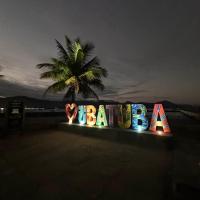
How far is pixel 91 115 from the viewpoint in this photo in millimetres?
9984

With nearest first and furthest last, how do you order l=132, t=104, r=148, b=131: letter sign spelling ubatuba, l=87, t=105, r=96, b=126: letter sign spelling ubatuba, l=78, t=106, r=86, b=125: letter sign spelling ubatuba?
l=132, t=104, r=148, b=131: letter sign spelling ubatuba < l=87, t=105, r=96, b=126: letter sign spelling ubatuba < l=78, t=106, r=86, b=125: letter sign spelling ubatuba

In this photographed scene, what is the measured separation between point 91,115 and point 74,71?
6.48 meters

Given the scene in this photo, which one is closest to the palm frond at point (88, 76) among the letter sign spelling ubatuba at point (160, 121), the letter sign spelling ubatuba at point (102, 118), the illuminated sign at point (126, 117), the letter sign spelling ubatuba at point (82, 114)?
the illuminated sign at point (126, 117)

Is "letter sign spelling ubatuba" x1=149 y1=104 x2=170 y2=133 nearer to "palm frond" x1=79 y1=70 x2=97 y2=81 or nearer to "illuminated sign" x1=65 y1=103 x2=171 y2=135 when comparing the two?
"illuminated sign" x1=65 y1=103 x2=171 y2=135

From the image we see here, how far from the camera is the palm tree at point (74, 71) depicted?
14.1 meters

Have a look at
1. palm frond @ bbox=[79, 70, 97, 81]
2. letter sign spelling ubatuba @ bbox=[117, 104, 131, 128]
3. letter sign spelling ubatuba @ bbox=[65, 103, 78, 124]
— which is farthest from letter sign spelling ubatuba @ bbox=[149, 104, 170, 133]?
palm frond @ bbox=[79, 70, 97, 81]

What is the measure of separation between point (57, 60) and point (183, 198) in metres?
14.8

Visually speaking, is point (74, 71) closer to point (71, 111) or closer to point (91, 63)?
point (91, 63)

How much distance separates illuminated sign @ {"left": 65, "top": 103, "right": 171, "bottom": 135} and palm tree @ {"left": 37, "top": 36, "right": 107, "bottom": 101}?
4.29 meters

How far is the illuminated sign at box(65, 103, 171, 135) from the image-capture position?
279 inches

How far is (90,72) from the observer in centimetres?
1347

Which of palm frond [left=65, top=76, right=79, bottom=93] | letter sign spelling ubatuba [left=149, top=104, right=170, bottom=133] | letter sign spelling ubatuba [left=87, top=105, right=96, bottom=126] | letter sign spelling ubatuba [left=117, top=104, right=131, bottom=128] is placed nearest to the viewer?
letter sign spelling ubatuba [left=149, top=104, right=170, bottom=133]

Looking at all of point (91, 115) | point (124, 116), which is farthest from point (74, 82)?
point (124, 116)

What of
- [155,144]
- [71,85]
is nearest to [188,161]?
[155,144]
